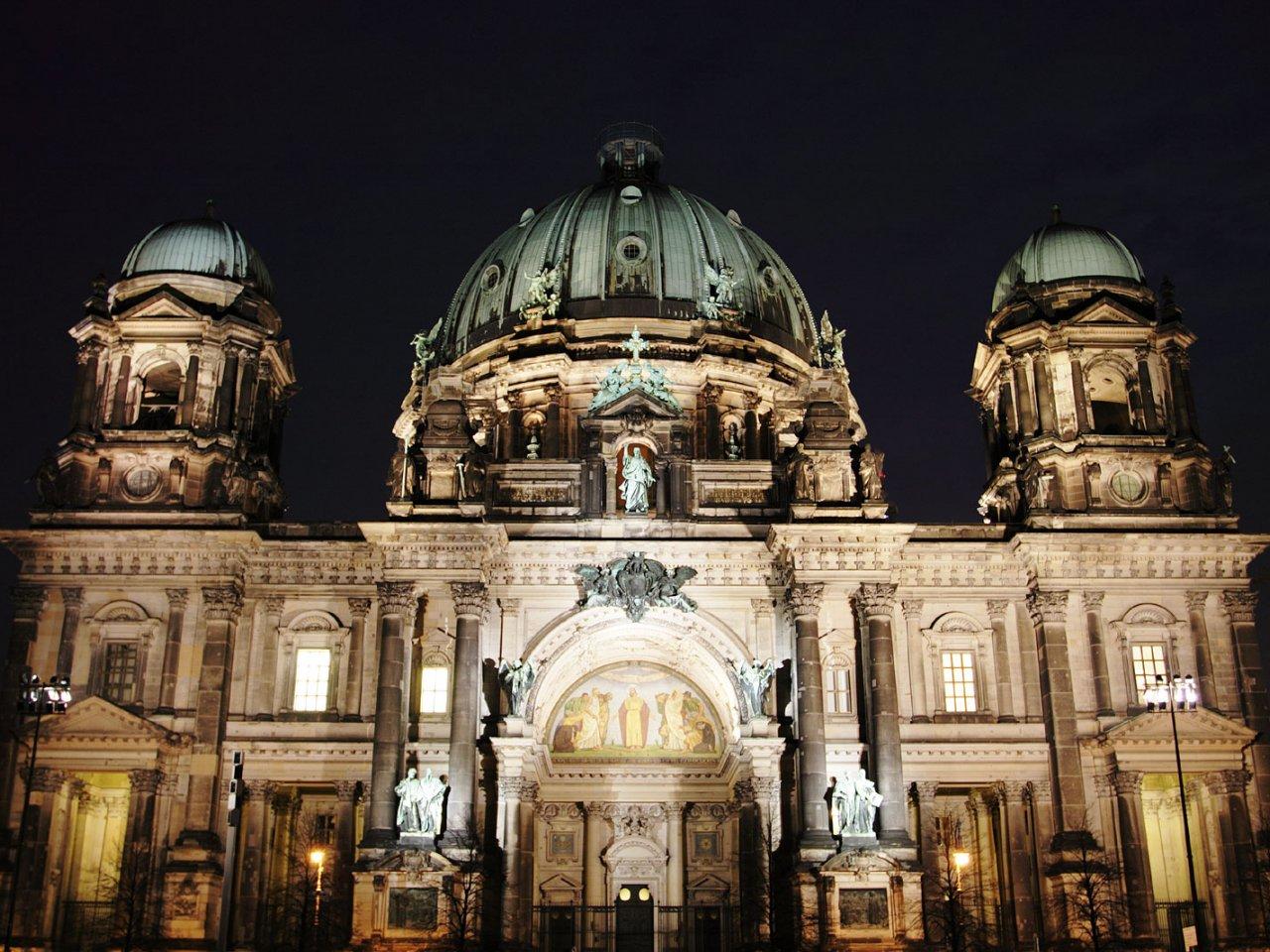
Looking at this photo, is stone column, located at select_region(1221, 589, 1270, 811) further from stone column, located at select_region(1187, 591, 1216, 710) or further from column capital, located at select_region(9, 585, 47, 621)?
column capital, located at select_region(9, 585, 47, 621)

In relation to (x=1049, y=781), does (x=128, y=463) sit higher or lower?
higher

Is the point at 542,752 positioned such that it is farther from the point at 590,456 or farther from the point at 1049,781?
the point at 1049,781

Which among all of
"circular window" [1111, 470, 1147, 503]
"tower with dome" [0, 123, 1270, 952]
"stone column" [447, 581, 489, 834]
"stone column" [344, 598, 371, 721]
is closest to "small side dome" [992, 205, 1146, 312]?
"tower with dome" [0, 123, 1270, 952]

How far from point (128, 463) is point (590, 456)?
49.5 feet

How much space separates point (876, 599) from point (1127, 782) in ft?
30.0

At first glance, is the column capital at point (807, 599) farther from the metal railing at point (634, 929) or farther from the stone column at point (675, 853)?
the metal railing at point (634, 929)

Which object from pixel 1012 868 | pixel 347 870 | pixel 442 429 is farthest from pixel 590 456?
pixel 1012 868

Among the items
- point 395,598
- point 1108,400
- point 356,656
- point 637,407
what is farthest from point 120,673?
point 1108,400

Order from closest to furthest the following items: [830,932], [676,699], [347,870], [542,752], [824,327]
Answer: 1. [830,932]
2. [347,870]
3. [542,752]
4. [676,699]
5. [824,327]

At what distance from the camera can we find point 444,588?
44.4m

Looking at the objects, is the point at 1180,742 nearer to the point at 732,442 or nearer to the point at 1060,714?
the point at 1060,714

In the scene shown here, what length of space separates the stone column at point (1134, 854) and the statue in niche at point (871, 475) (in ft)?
36.5

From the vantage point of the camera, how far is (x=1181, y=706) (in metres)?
42.9

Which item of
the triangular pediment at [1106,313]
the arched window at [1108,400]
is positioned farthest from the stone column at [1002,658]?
the triangular pediment at [1106,313]
